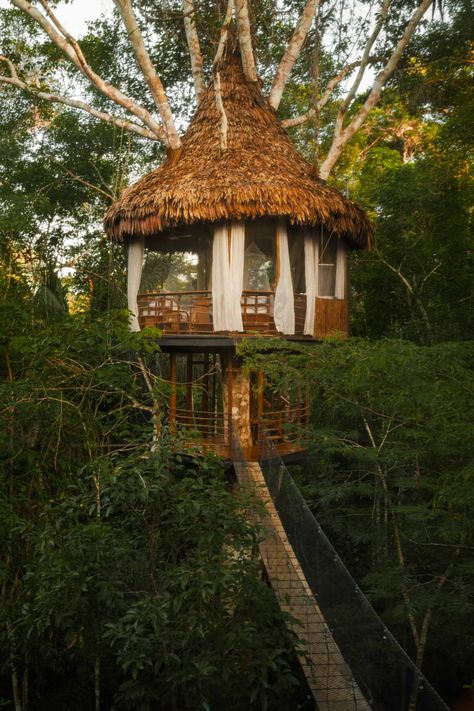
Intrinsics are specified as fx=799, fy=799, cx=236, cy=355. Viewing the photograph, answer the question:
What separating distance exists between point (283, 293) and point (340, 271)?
1.31 meters

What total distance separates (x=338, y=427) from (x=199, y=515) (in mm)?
5828

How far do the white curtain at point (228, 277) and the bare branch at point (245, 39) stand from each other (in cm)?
284

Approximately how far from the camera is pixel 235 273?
963 centimetres

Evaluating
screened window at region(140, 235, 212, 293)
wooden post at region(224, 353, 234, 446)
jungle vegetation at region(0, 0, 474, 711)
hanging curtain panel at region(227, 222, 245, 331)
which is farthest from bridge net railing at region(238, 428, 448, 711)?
screened window at region(140, 235, 212, 293)

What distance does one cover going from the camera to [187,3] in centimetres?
1098

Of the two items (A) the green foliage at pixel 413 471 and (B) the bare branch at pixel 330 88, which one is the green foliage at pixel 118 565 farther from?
(B) the bare branch at pixel 330 88

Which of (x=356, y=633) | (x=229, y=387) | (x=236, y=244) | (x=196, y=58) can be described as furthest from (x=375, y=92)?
(x=356, y=633)

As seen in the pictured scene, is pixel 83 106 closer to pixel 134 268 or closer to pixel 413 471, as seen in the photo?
pixel 134 268

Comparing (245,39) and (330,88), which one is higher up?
(245,39)

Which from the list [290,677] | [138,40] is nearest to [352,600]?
[290,677]

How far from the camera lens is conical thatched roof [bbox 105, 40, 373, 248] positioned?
9.36 metres

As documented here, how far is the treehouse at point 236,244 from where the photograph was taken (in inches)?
374

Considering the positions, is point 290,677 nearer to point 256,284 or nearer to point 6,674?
point 6,674

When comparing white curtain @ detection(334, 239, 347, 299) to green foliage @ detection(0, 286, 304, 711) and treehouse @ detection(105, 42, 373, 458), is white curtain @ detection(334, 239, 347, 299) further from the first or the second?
green foliage @ detection(0, 286, 304, 711)
